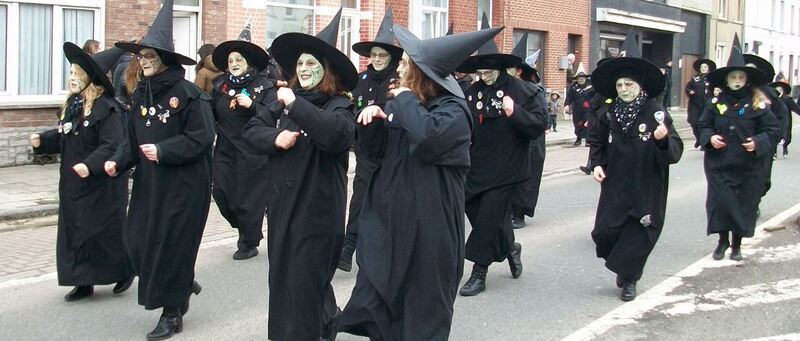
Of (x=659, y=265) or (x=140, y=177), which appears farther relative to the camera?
(x=659, y=265)

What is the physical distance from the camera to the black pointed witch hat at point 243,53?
7.93 metres

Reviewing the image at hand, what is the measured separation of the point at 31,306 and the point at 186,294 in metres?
1.44

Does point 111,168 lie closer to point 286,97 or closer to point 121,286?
point 121,286

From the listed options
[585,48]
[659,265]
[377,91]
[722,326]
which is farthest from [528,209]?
[585,48]

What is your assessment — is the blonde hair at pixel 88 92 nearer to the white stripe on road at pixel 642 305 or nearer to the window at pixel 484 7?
the white stripe on road at pixel 642 305

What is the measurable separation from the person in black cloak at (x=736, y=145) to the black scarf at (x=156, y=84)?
4.76m

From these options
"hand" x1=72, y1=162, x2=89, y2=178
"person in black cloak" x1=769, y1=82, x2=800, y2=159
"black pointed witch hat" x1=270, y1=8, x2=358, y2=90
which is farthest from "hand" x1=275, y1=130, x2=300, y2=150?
"person in black cloak" x1=769, y1=82, x2=800, y2=159

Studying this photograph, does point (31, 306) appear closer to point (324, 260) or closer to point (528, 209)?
point (324, 260)

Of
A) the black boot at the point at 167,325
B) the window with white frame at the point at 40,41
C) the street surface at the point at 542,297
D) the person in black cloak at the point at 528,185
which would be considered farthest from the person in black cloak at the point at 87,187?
the window with white frame at the point at 40,41

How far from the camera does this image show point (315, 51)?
522 centimetres

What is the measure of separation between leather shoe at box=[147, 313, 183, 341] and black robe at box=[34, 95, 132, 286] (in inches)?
36.8

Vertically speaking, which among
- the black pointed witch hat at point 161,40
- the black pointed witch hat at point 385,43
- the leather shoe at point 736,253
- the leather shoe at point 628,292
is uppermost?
the black pointed witch hat at point 385,43

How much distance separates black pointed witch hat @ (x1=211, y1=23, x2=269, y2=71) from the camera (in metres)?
7.93

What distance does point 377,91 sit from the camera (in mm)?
8266
